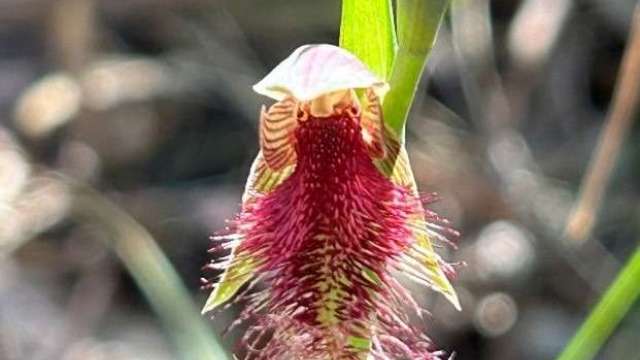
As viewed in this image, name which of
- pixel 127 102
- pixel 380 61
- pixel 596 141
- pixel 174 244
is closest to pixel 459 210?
pixel 596 141

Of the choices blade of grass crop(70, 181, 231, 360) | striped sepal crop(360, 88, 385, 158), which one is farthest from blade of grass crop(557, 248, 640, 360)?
blade of grass crop(70, 181, 231, 360)

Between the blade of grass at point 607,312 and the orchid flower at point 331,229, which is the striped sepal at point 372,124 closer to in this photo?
the orchid flower at point 331,229

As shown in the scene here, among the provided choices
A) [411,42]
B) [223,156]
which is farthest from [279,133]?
[223,156]

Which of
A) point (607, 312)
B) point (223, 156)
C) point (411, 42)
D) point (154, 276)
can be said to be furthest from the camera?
point (223, 156)

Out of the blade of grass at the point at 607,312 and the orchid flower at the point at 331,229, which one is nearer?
the orchid flower at the point at 331,229

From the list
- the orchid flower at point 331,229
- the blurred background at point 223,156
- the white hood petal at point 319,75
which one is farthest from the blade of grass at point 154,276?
the white hood petal at point 319,75

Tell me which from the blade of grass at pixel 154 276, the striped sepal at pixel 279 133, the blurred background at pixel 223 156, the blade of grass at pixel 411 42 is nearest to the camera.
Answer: the blade of grass at pixel 411 42

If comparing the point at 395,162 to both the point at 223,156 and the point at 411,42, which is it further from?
the point at 223,156

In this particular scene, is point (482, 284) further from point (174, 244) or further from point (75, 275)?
point (75, 275)
